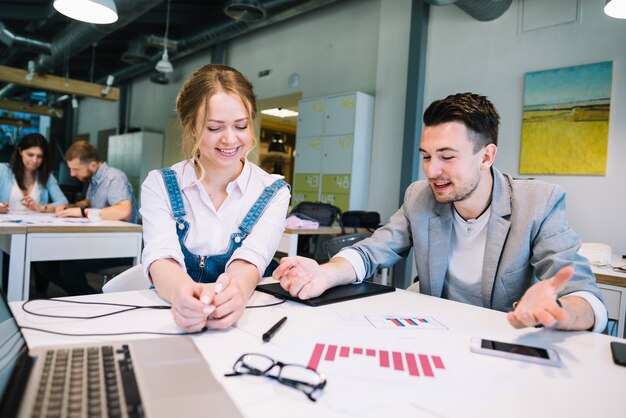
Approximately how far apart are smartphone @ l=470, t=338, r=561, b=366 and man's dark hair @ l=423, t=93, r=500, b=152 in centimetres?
76

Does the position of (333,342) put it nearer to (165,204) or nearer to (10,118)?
(165,204)

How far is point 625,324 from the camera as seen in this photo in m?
2.29

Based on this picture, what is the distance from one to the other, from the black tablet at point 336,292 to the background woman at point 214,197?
65 millimetres

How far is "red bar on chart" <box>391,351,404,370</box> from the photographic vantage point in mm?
788

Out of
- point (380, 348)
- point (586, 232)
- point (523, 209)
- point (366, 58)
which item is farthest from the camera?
point (366, 58)

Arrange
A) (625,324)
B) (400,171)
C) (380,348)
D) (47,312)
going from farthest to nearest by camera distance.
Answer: (400,171)
(625,324)
(47,312)
(380,348)

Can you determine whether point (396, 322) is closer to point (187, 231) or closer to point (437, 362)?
point (437, 362)

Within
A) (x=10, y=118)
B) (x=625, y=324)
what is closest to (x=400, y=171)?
(x=625, y=324)

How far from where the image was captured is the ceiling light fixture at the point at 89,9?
117 inches

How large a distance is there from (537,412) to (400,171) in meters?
4.35

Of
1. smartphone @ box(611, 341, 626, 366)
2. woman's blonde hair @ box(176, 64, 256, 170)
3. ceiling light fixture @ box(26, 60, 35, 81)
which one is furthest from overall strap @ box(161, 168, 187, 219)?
ceiling light fixture @ box(26, 60, 35, 81)

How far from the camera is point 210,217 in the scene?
1492 millimetres

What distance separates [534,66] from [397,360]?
12.9ft

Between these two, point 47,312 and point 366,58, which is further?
point 366,58
